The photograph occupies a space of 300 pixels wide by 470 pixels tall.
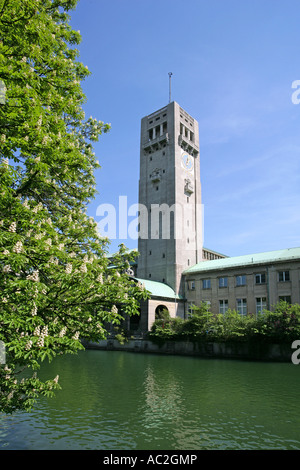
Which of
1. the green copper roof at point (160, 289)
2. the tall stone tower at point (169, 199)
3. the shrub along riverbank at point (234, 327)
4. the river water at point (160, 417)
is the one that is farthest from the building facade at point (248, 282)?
the river water at point (160, 417)

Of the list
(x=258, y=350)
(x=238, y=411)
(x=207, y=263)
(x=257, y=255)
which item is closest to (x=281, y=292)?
(x=257, y=255)

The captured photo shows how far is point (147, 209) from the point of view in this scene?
7631cm

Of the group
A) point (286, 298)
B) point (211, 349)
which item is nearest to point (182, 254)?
point (286, 298)

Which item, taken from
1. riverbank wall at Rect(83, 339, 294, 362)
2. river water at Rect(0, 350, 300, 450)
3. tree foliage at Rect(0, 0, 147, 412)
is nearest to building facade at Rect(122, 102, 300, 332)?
riverbank wall at Rect(83, 339, 294, 362)

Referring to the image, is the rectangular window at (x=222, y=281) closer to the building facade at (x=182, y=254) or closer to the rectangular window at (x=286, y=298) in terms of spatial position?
the building facade at (x=182, y=254)

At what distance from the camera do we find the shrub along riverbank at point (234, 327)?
40.7 meters

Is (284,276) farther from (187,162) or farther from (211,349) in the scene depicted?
(187,162)

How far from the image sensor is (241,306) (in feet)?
190

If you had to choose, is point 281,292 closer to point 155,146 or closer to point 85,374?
point 85,374

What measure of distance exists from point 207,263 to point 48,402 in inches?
2140

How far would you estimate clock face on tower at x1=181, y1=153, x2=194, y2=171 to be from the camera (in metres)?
77.1

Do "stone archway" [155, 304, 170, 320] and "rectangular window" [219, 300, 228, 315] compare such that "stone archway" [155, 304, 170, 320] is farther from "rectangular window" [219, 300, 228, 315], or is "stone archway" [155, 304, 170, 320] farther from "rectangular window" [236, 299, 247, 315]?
"rectangular window" [236, 299, 247, 315]

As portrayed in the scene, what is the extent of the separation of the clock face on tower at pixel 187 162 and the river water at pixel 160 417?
58495 mm

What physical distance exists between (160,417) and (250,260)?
47.1 m
